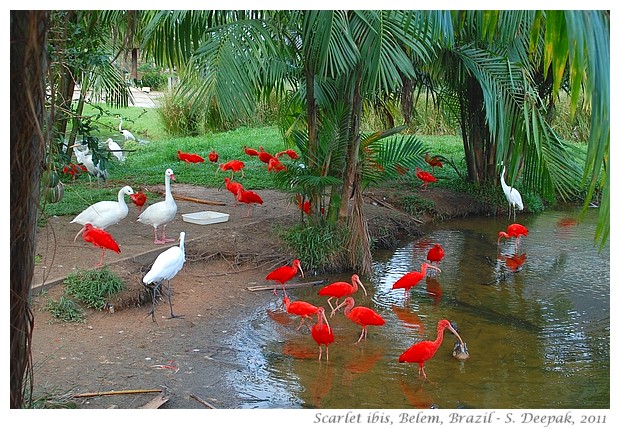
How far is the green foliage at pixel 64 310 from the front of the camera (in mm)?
6406

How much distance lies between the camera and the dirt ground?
17.6 feet

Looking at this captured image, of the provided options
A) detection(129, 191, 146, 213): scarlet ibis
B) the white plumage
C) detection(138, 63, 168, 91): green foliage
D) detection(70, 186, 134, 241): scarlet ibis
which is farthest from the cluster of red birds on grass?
detection(138, 63, 168, 91): green foliage

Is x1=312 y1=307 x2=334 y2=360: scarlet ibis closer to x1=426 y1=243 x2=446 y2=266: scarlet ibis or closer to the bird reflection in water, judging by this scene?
the bird reflection in water

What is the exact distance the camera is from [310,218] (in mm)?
8555

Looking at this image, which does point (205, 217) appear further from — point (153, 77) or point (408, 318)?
point (153, 77)

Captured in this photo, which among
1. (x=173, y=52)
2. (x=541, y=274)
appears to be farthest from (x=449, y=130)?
(x=173, y=52)

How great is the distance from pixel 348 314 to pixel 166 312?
68.9 inches

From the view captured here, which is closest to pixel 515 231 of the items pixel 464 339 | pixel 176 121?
pixel 464 339

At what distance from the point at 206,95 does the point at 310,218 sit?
10.5ft

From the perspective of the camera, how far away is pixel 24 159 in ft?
11.6

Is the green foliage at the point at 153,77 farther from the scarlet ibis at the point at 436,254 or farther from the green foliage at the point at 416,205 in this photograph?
the scarlet ibis at the point at 436,254

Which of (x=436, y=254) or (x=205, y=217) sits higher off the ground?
(x=205, y=217)

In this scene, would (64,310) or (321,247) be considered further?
(321,247)

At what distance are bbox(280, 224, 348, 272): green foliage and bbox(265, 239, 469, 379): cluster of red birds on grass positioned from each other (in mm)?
210
